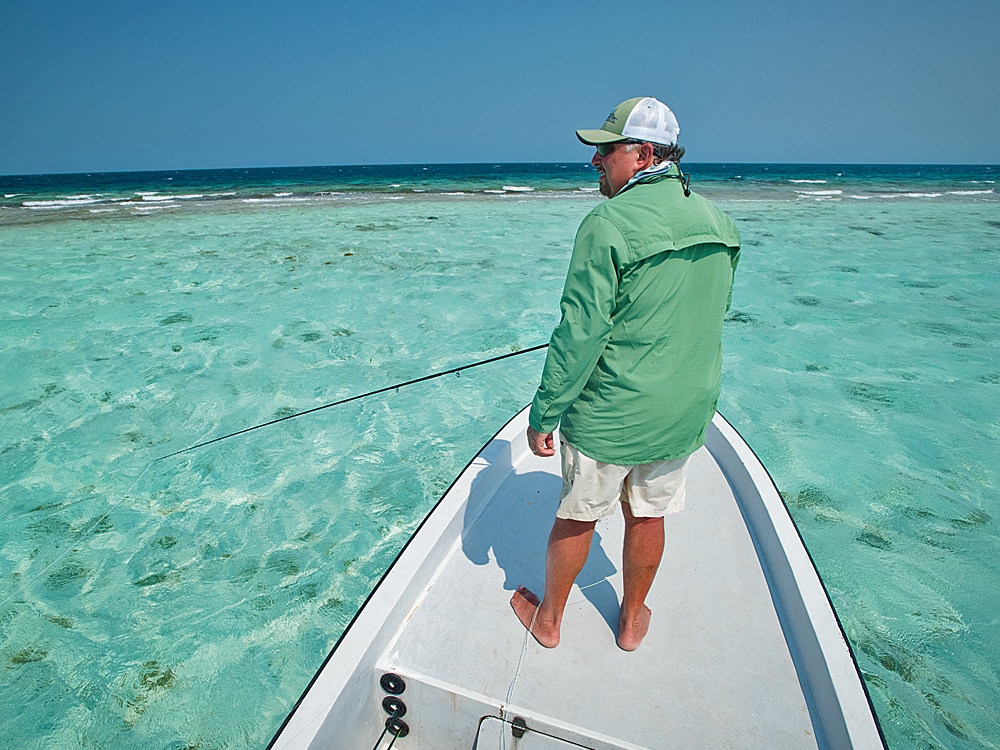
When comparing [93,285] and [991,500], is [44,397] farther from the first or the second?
[991,500]

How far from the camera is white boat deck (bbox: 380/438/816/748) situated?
1.70 metres

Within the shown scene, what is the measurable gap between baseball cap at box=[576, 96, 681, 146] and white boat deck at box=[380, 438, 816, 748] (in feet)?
5.36

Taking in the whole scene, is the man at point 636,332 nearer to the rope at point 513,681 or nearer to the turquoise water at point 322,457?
the rope at point 513,681

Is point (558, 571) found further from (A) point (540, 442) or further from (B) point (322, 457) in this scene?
(B) point (322, 457)

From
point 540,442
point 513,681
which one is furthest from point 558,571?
point 540,442

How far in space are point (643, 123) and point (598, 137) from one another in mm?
128

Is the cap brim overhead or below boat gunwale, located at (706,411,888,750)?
overhead

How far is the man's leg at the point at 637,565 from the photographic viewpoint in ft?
6.06

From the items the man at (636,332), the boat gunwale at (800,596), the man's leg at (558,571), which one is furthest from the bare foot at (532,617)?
the boat gunwale at (800,596)

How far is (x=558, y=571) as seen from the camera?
187 centimetres

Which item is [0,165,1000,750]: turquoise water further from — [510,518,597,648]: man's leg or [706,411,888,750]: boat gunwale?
[510,518,597,648]: man's leg

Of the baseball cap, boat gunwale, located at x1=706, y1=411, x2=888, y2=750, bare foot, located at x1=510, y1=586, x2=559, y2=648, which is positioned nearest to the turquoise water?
boat gunwale, located at x1=706, y1=411, x2=888, y2=750

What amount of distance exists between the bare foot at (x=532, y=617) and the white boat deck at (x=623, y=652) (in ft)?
0.09

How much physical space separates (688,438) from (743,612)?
2.81 ft
